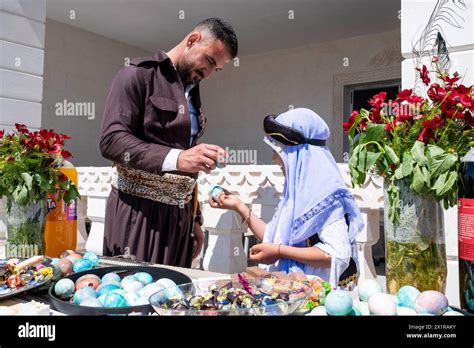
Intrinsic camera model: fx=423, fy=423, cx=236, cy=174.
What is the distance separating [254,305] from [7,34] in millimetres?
3265

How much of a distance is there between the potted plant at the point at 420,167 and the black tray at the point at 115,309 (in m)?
0.48

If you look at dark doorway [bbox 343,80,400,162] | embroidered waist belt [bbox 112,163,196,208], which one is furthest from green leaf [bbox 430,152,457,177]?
dark doorway [bbox 343,80,400,162]

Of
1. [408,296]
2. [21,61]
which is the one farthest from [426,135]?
[21,61]

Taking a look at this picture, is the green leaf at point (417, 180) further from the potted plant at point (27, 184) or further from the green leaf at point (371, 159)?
the potted plant at point (27, 184)

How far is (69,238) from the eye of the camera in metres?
1.59

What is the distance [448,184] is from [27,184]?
3.99 ft

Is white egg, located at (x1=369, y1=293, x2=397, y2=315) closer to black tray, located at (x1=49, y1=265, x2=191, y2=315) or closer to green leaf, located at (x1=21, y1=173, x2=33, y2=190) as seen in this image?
black tray, located at (x1=49, y1=265, x2=191, y2=315)

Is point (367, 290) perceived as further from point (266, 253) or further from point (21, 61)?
point (21, 61)

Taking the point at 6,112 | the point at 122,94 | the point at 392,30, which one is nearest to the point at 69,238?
the point at 122,94

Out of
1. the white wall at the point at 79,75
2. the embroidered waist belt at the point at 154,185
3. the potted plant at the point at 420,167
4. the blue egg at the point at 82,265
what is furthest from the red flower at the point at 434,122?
the white wall at the point at 79,75

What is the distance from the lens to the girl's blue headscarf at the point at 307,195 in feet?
5.15

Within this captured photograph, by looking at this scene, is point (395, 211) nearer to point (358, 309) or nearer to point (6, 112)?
point (358, 309)

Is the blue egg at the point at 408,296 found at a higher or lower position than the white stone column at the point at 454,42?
lower

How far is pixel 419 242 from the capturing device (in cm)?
82
